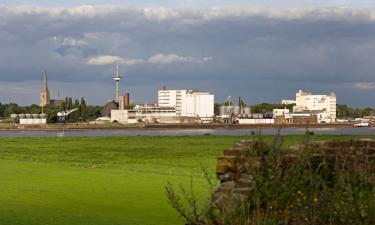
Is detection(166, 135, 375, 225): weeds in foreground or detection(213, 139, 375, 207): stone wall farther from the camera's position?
detection(213, 139, 375, 207): stone wall

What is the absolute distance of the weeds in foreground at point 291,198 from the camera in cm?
812

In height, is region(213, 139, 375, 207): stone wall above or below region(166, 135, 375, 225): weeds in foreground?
above

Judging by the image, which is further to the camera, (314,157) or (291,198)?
(314,157)

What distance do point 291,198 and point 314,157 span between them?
1.24m

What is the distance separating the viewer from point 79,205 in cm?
1459

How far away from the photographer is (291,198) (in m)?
8.39

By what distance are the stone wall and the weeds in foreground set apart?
3.3 inches

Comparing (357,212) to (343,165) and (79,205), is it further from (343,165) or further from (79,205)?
(79,205)

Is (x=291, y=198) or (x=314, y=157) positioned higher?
(x=314, y=157)

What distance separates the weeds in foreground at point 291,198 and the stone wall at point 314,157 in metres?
0.08

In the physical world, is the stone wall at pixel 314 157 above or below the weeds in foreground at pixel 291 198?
above

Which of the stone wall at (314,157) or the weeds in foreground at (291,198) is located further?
the stone wall at (314,157)

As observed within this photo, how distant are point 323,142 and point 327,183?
0.72 m

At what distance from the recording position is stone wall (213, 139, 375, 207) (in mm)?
9133
